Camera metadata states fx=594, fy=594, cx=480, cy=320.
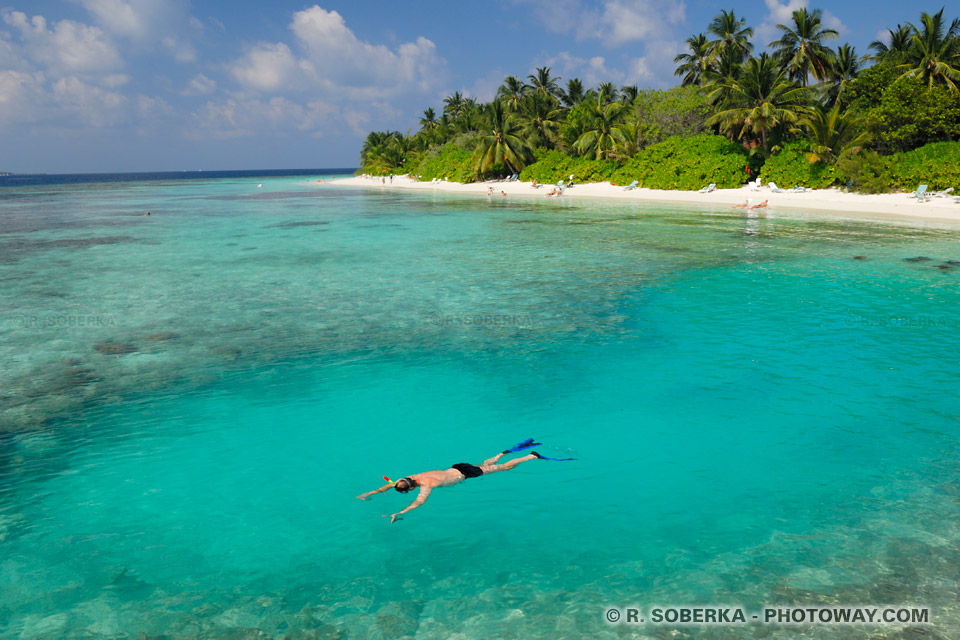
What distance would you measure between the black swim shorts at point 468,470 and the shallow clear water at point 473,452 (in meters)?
0.10

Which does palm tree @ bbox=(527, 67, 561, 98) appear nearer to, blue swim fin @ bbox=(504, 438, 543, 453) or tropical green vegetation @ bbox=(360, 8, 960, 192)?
tropical green vegetation @ bbox=(360, 8, 960, 192)

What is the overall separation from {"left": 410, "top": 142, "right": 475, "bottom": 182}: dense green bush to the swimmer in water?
65.8m

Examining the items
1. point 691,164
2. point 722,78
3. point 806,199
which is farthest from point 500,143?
point 806,199

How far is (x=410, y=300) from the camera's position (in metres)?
14.7

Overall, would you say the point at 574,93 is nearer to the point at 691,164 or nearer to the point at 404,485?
the point at 691,164

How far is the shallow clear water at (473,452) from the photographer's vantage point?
484 centimetres

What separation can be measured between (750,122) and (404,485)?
1801 inches

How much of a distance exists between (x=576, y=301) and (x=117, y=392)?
9.55 metres

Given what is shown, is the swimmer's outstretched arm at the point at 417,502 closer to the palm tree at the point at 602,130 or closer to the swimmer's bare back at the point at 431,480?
the swimmer's bare back at the point at 431,480

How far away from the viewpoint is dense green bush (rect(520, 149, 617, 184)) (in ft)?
→ 187

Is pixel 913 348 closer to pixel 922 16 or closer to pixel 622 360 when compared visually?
pixel 622 360

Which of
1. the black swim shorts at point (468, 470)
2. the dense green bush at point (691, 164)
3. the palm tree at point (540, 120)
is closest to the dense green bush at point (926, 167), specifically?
the dense green bush at point (691, 164)

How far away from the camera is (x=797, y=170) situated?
40.7 meters

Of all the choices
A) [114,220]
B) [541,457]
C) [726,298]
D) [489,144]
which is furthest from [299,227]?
[489,144]
